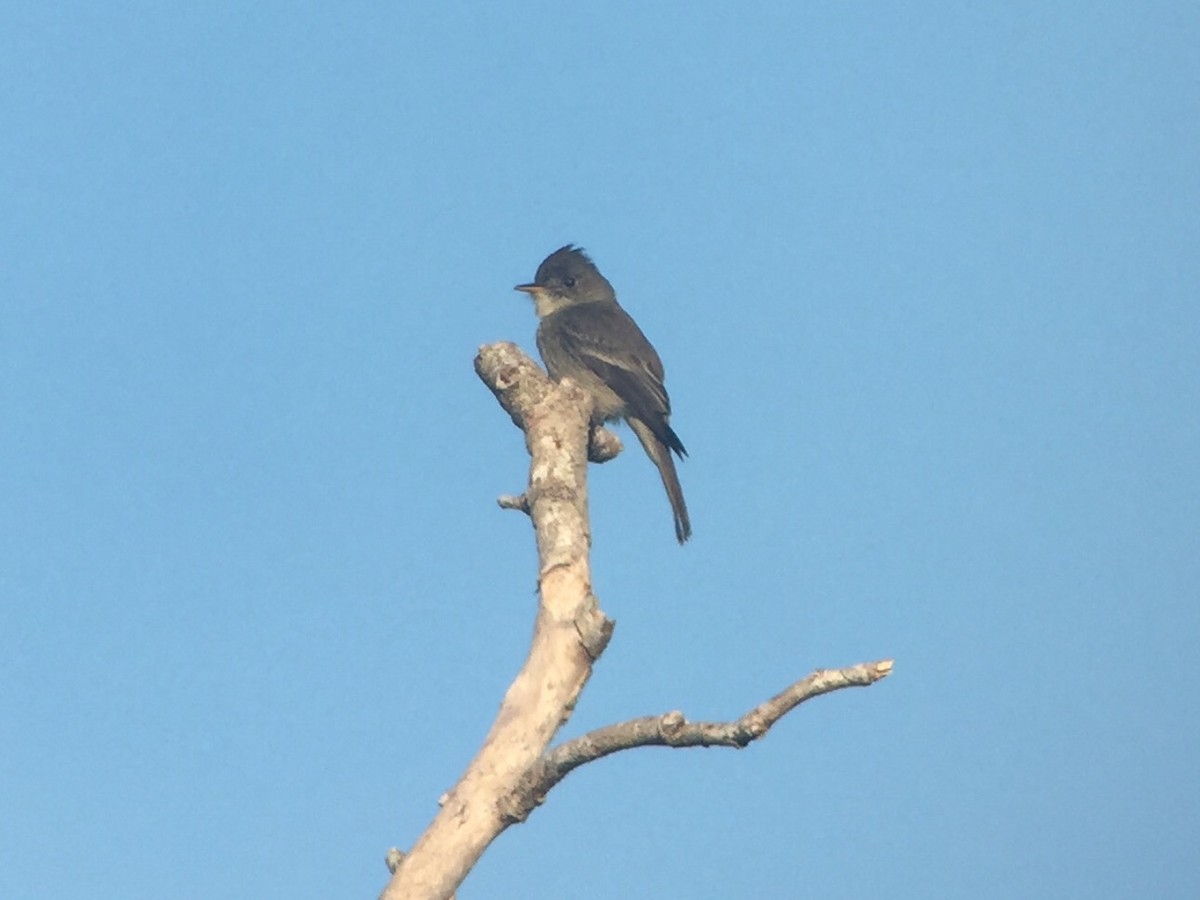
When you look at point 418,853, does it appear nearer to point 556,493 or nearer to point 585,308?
point 556,493

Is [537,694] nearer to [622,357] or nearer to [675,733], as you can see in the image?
[675,733]

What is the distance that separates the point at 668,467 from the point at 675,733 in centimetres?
673

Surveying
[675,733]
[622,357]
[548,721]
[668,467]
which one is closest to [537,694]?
[548,721]

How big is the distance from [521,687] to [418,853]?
2.90 feet

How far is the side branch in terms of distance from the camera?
19.2 feet

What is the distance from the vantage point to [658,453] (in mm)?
12938

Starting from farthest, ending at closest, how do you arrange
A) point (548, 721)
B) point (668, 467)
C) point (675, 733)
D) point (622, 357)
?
point (622, 357), point (668, 467), point (548, 721), point (675, 733)

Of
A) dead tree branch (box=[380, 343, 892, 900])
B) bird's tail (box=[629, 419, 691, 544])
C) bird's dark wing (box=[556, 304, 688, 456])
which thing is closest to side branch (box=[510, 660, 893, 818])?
dead tree branch (box=[380, 343, 892, 900])

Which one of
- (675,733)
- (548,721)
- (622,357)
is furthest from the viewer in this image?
(622,357)

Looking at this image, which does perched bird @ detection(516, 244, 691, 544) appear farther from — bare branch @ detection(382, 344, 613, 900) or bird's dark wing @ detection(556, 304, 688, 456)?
bare branch @ detection(382, 344, 613, 900)

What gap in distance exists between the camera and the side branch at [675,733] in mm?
5848

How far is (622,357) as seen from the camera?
13727 millimetres

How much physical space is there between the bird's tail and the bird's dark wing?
0.06m

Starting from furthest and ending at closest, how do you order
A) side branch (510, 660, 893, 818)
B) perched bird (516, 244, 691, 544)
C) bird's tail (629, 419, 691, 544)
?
perched bird (516, 244, 691, 544), bird's tail (629, 419, 691, 544), side branch (510, 660, 893, 818)
